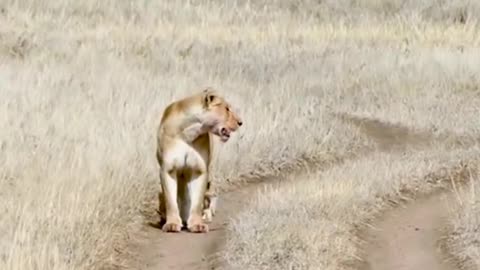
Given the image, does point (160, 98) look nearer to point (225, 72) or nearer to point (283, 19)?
point (225, 72)

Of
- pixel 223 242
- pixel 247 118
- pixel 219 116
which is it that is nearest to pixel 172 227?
pixel 223 242

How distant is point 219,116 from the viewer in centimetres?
905

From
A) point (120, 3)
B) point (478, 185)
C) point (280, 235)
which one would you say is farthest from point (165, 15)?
point (280, 235)

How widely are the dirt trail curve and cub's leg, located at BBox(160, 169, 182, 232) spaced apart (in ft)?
0.20

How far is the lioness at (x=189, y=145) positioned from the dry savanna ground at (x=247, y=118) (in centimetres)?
38

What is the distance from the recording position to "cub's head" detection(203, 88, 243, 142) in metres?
9.05

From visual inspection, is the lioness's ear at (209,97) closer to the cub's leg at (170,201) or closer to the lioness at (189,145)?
the lioness at (189,145)

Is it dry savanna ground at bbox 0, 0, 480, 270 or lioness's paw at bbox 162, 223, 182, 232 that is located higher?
dry savanna ground at bbox 0, 0, 480, 270

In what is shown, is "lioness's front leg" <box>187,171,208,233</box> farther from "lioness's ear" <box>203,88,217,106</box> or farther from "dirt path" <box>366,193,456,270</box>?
"dirt path" <box>366,193,456,270</box>

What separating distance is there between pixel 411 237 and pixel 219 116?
1.75 metres

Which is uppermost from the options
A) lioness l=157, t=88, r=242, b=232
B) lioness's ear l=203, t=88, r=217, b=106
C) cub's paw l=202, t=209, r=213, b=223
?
lioness's ear l=203, t=88, r=217, b=106

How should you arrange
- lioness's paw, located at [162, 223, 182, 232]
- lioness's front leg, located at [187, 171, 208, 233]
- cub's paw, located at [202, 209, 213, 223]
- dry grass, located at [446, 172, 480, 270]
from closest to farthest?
dry grass, located at [446, 172, 480, 270] < lioness's front leg, located at [187, 171, 208, 233] < lioness's paw, located at [162, 223, 182, 232] < cub's paw, located at [202, 209, 213, 223]

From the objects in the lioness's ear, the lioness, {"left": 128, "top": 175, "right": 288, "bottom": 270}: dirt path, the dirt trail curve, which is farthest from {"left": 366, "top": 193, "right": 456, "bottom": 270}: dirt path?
the lioness's ear

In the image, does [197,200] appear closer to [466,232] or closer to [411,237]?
[411,237]
